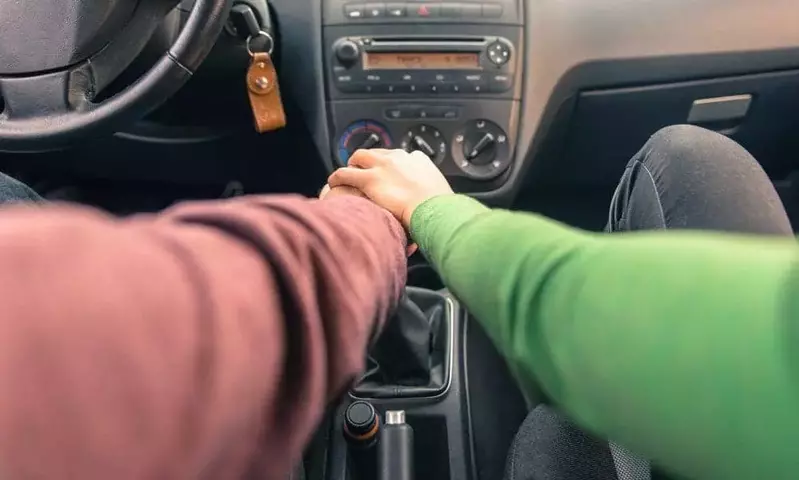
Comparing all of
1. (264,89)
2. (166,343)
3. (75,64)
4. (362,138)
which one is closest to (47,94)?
(75,64)

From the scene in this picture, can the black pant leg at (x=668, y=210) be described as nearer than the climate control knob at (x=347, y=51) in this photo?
Yes

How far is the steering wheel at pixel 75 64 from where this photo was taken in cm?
71

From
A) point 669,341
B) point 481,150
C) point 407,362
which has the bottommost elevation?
point 407,362

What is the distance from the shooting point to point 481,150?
914mm

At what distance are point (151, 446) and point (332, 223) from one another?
193 millimetres

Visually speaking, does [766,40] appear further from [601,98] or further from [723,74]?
[601,98]

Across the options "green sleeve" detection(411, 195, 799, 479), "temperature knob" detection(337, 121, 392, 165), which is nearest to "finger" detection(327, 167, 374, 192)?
"temperature knob" detection(337, 121, 392, 165)

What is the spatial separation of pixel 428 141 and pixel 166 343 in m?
0.68

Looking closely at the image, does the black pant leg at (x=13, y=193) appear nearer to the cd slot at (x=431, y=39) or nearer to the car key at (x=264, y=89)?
the car key at (x=264, y=89)

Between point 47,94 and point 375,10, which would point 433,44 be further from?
point 47,94

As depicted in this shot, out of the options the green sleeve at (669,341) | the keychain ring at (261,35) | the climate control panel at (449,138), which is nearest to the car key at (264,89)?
the keychain ring at (261,35)

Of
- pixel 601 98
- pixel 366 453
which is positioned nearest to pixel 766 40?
pixel 601 98

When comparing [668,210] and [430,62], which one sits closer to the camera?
[668,210]

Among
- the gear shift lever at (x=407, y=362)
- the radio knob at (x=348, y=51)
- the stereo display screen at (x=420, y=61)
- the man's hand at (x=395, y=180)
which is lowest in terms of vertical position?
the gear shift lever at (x=407, y=362)
